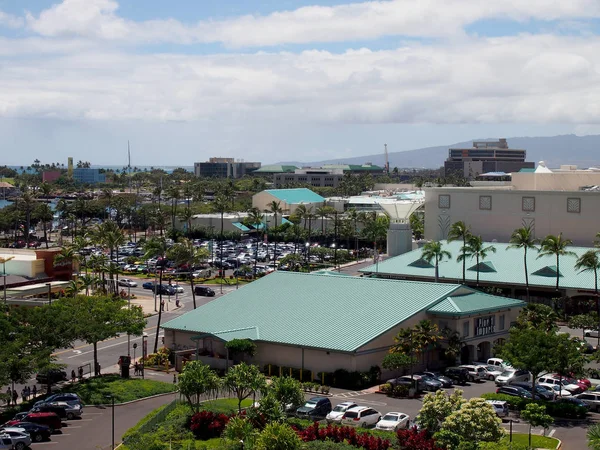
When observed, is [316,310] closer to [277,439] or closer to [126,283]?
[277,439]

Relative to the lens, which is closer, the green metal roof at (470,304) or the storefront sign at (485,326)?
the green metal roof at (470,304)

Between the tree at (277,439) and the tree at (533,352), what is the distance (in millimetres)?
18544

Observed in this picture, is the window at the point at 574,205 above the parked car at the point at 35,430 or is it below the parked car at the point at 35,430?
above

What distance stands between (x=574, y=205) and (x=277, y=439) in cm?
7340

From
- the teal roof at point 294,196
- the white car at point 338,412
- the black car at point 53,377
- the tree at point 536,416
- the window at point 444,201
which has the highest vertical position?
the window at point 444,201

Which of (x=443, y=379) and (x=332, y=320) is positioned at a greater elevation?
(x=332, y=320)

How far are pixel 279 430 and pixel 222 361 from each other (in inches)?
987

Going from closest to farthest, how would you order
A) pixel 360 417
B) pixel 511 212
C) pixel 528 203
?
pixel 360 417 < pixel 528 203 < pixel 511 212

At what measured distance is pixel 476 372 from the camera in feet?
174

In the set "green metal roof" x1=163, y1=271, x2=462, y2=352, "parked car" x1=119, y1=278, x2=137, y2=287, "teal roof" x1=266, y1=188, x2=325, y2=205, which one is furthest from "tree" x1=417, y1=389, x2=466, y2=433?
"teal roof" x1=266, y1=188, x2=325, y2=205

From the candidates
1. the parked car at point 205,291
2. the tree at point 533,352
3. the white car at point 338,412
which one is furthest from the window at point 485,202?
the white car at point 338,412

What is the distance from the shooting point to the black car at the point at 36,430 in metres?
39.6

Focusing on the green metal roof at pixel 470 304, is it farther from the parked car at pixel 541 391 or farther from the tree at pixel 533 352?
the tree at pixel 533 352

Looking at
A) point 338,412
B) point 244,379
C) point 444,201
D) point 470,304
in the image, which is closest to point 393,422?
point 338,412
